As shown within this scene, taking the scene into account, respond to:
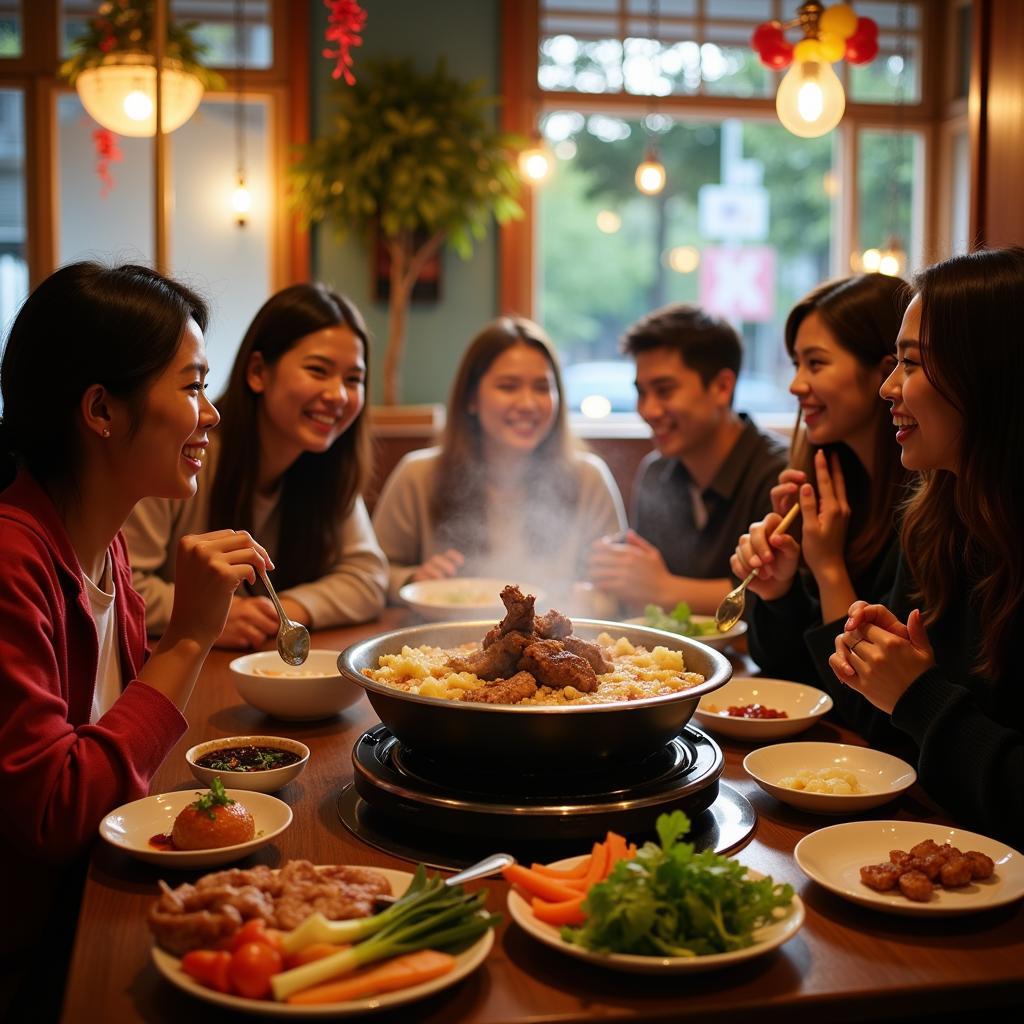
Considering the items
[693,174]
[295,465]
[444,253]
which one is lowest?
[295,465]

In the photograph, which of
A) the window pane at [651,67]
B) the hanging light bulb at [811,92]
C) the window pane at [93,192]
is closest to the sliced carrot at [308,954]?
the hanging light bulb at [811,92]

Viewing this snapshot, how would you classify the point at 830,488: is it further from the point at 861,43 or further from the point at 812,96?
the point at 861,43

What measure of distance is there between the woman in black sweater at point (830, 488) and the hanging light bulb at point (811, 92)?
0.44 meters

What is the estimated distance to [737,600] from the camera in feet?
7.62

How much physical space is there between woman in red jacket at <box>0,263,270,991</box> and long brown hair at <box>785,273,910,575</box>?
4.12 feet

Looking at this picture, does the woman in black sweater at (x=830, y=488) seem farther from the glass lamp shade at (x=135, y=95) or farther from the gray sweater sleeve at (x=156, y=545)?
the glass lamp shade at (x=135, y=95)

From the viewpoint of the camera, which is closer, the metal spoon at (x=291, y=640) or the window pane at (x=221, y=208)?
the metal spoon at (x=291, y=640)

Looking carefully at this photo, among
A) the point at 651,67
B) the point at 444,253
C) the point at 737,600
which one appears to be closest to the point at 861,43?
the point at 737,600

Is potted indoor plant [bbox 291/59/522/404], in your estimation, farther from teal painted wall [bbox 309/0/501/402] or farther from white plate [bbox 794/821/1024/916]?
white plate [bbox 794/821/1024/916]

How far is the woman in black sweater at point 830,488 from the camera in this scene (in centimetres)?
222

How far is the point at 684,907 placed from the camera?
45.8 inches

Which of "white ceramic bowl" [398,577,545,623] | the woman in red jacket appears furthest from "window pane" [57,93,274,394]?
the woman in red jacket

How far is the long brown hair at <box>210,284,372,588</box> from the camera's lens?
297 cm

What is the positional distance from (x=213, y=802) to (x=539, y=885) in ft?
1.40
